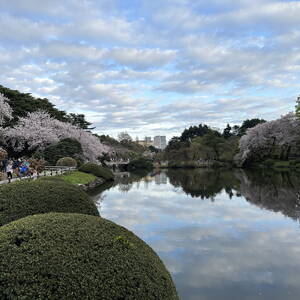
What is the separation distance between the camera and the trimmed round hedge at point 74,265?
2.26m

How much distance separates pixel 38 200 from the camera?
4.37m

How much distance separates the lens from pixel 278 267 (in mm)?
6336

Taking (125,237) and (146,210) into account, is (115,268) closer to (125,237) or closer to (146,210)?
(125,237)

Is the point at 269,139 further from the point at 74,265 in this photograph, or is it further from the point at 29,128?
the point at 74,265

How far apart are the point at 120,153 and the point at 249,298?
65.0 m

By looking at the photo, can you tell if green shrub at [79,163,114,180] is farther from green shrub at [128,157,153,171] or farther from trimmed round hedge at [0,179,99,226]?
green shrub at [128,157,153,171]

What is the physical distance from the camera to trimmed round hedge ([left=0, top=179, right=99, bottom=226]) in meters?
4.16

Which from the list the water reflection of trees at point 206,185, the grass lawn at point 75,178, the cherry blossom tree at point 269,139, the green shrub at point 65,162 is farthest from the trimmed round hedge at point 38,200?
the cherry blossom tree at point 269,139

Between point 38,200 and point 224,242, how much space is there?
5.62 m

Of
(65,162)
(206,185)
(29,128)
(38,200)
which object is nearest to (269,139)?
(206,185)

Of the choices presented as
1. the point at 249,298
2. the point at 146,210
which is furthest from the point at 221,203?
the point at 249,298

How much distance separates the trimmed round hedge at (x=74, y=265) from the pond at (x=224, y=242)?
10.2ft

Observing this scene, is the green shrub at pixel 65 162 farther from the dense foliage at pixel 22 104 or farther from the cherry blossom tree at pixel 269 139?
the cherry blossom tree at pixel 269 139

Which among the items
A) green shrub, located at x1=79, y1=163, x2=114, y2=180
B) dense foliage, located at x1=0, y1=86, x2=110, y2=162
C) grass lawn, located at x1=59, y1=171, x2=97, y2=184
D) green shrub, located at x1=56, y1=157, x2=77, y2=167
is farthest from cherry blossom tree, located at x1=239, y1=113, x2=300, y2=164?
grass lawn, located at x1=59, y1=171, x2=97, y2=184
